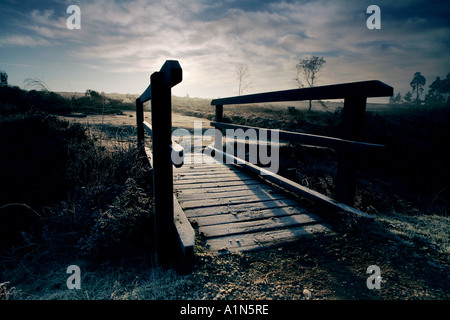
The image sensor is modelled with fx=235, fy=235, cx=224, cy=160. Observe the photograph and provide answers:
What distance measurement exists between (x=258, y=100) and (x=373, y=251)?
2.64 metres

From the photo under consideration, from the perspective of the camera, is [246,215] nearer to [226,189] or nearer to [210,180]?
[226,189]

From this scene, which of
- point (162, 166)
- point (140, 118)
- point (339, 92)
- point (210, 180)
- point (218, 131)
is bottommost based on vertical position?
point (210, 180)

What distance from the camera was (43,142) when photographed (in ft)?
13.1

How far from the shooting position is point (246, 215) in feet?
9.46

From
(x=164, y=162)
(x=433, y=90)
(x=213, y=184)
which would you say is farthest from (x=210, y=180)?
(x=433, y=90)

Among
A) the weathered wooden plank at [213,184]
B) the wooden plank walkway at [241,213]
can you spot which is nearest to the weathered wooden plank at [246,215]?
the wooden plank walkway at [241,213]

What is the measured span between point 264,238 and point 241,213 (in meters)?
0.62

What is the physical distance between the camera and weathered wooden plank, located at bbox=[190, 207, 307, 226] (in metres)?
2.71

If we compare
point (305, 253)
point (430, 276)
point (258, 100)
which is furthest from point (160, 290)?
point (258, 100)

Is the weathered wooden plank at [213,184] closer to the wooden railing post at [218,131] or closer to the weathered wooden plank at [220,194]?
the weathered wooden plank at [220,194]

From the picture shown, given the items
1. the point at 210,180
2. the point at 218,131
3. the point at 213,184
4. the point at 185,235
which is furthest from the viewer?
the point at 218,131

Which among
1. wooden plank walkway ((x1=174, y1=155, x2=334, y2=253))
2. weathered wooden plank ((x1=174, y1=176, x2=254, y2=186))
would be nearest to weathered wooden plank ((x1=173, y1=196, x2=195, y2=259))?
wooden plank walkway ((x1=174, y1=155, x2=334, y2=253))

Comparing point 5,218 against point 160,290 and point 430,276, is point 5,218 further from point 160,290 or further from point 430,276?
point 430,276

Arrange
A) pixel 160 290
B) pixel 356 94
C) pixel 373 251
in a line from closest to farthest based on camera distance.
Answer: pixel 160 290 → pixel 373 251 → pixel 356 94
